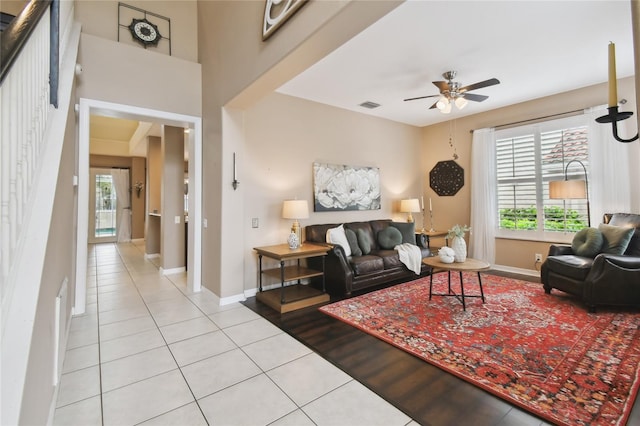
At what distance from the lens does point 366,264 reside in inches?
164

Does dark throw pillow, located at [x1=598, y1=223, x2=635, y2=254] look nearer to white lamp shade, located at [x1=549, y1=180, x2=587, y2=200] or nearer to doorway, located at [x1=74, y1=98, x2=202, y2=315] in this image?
white lamp shade, located at [x1=549, y1=180, x2=587, y2=200]

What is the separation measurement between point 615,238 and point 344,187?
368cm

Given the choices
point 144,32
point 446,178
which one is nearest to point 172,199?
point 144,32

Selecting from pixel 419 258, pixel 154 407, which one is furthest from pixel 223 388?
pixel 419 258

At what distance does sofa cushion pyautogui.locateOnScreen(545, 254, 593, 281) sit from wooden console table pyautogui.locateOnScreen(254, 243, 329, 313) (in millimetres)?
2916

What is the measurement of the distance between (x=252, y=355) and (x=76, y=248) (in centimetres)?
257

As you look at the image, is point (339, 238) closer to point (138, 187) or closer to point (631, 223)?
point (631, 223)

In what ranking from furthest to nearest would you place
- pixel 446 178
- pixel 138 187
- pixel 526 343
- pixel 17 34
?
pixel 138 187
pixel 446 178
pixel 526 343
pixel 17 34

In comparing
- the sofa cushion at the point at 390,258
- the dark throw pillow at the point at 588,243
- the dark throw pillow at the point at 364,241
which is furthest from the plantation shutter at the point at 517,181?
the dark throw pillow at the point at 364,241

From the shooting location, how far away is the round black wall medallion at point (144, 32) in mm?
3910

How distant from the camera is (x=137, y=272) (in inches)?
214

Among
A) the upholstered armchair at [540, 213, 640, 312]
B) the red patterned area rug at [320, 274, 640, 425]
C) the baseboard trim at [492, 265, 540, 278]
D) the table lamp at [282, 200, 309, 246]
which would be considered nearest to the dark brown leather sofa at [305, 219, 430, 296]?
the red patterned area rug at [320, 274, 640, 425]

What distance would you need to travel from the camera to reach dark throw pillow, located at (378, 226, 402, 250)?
16.3ft

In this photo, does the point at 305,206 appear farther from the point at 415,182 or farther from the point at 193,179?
the point at 415,182
